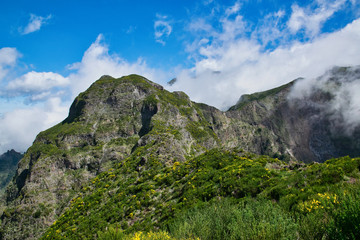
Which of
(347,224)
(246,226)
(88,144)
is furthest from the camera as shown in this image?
(88,144)

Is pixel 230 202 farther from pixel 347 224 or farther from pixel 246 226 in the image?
pixel 347 224

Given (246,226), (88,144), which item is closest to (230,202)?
(246,226)

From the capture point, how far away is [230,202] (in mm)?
15633

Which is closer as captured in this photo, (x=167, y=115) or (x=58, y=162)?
(x=58, y=162)

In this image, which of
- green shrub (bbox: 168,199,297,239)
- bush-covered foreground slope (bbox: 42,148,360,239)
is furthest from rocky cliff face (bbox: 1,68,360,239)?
green shrub (bbox: 168,199,297,239)

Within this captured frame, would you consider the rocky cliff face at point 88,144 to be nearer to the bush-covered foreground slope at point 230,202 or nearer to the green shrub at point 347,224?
the bush-covered foreground slope at point 230,202

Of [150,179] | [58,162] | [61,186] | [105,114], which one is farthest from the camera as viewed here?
[105,114]

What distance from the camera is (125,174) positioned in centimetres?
4331

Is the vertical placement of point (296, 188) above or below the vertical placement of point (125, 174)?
below

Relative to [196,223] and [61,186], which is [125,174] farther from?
[61,186]

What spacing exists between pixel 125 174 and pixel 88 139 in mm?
94347

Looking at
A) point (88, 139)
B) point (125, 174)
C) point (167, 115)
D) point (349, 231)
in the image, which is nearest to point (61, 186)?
point (88, 139)

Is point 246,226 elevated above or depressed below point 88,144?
below

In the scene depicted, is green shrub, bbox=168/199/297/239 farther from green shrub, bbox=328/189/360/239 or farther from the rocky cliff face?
the rocky cliff face
